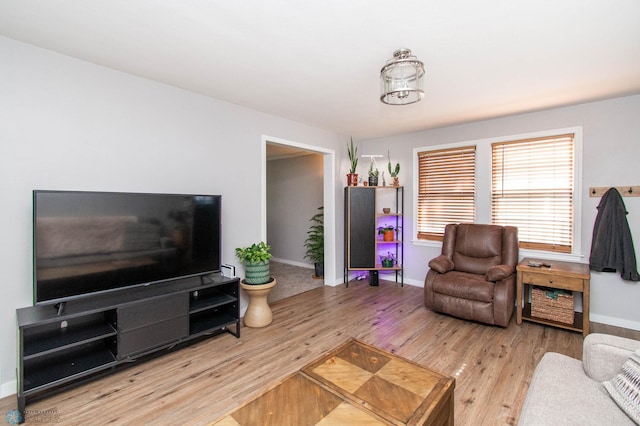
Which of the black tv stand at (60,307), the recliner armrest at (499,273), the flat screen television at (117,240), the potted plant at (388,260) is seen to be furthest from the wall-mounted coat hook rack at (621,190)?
the black tv stand at (60,307)

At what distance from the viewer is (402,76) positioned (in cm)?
222

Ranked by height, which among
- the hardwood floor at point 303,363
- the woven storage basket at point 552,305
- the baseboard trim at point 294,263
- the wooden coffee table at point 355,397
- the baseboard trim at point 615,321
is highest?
the wooden coffee table at point 355,397

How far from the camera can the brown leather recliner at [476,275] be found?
3160 mm

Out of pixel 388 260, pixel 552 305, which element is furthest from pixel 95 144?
pixel 552 305

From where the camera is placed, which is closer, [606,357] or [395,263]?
[606,357]

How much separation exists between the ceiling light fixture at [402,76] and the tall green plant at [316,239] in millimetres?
3436

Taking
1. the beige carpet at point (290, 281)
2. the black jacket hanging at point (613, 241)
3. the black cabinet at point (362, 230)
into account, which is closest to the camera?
the black jacket hanging at point (613, 241)

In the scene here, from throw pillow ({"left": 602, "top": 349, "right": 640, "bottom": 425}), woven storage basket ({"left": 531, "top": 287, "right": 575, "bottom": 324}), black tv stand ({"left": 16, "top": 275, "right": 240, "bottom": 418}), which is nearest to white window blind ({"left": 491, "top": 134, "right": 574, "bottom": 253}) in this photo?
woven storage basket ({"left": 531, "top": 287, "right": 575, "bottom": 324})

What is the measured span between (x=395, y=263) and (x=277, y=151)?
304 centimetres

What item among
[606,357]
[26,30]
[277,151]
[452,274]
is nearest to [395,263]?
[452,274]

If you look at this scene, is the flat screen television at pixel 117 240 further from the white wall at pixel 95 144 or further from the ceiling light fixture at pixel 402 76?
the ceiling light fixture at pixel 402 76

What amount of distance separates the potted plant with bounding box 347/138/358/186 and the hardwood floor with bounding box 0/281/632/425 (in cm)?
187

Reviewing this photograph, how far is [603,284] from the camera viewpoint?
328 centimetres

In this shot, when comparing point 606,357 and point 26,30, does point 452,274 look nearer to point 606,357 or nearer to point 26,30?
point 606,357
